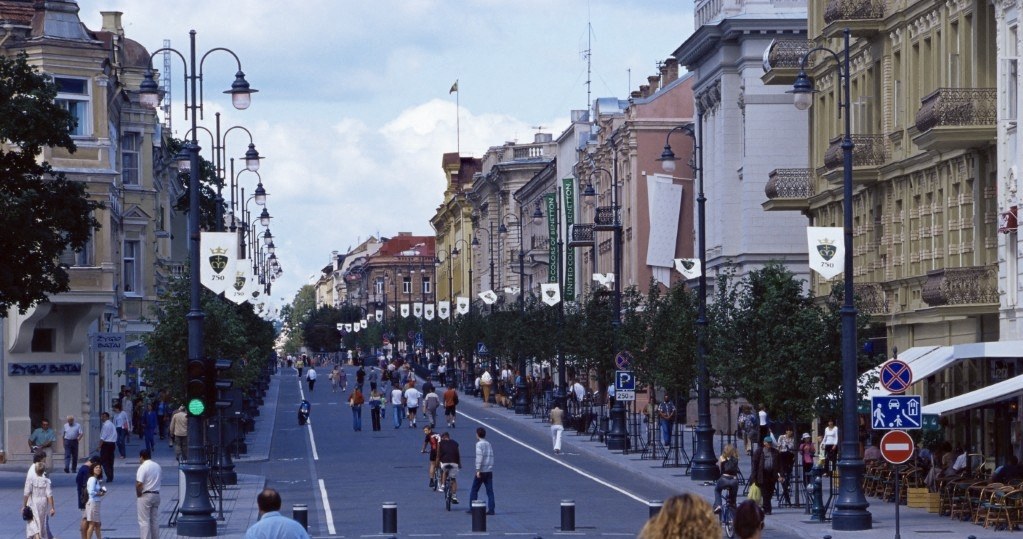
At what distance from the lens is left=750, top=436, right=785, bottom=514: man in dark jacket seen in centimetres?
3262

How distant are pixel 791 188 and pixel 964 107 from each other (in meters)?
16.8

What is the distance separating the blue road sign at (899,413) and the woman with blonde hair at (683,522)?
17.0 m

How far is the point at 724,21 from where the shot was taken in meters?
63.7

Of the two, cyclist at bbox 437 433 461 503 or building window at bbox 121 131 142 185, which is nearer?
cyclist at bbox 437 433 461 503

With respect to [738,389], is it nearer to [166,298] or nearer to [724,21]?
[166,298]

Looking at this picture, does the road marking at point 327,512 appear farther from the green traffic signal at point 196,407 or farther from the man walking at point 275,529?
the man walking at point 275,529

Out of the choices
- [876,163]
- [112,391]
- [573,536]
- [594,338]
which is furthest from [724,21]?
[573,536]

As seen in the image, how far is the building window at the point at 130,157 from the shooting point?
6556 centimetres

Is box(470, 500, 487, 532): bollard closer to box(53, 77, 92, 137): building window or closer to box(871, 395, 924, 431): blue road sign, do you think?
box(871, 395, 924, 431): blue road sign

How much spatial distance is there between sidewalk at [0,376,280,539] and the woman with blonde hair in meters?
21.4

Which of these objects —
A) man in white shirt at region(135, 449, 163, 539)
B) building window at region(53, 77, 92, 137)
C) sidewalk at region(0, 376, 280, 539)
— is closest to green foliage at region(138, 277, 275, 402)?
sidewalk at region(0, 376, 280, 539)

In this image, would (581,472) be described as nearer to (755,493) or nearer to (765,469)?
(765,469)

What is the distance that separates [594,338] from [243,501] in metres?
25.3

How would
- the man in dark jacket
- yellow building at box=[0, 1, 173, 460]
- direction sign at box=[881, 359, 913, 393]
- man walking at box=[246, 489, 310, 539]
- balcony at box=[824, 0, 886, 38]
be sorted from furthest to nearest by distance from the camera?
1. yellow building at box=[0, 1, 173, 460]
2. balcony at box=[824, 0, 886, 38]
3. the man in dark jacket
4. direction sign at box=[881, 359, 913, 393]
5. man walking at box=[246, 489, 310, 539]
